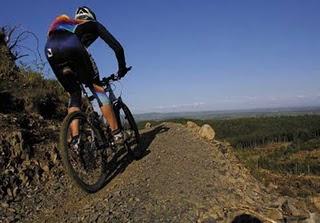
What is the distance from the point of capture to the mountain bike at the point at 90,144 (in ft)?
17.9

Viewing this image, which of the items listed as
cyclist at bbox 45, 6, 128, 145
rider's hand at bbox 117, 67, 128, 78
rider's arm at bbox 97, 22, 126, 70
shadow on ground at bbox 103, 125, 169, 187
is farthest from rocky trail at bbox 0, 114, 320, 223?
rider's arm at bbox 97, 22, 126, 70

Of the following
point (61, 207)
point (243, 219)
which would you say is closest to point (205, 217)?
point (243, 219)

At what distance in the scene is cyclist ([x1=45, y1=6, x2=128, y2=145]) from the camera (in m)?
5.66

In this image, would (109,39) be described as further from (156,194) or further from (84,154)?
(156,194)

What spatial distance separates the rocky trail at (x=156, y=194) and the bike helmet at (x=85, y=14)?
2326mm

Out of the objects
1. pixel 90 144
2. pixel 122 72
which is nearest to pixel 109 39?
pixel 122 72

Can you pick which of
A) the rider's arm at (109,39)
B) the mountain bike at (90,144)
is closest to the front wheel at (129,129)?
the mountain bike at (90,144)

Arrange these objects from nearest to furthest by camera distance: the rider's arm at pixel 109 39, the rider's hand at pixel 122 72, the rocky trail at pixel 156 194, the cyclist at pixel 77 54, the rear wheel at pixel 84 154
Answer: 1. the rocky trail at pixel 156 194
2. the rear wheel at pixel 84 154
3. the cyclist at pixel 77 54
4. the rider's arm at pixel 109 39
5. the rider's hand at pixel 122 72

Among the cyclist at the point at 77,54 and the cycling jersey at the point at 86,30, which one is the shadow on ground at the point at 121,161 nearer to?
the cyclist at the point at 77,54

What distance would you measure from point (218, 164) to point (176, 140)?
1.37 m

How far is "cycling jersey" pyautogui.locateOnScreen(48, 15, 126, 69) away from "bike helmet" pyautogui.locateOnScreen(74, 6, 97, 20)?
105 mm

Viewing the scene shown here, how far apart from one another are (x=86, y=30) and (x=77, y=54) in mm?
405

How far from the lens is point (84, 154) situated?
19.1 feet

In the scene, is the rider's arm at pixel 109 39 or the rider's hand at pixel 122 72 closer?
the rider's arm at pixel 109 39
